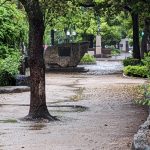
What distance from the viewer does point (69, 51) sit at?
37375 millimetres

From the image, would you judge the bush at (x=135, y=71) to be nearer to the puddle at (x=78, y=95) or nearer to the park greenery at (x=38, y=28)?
the park greenery at (x=38, y=28)

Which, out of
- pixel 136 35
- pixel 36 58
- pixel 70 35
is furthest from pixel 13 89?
pixel 70 35

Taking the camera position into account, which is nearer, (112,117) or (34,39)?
(34,39)

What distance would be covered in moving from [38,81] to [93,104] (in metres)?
4.13

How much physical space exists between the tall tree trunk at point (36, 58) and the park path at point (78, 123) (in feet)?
1.85

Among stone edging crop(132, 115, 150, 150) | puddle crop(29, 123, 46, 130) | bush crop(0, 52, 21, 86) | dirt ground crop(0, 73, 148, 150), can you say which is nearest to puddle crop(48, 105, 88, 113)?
dirt ground crop(0, 73, 148, 150)

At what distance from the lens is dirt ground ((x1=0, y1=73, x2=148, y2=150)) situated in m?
9.48

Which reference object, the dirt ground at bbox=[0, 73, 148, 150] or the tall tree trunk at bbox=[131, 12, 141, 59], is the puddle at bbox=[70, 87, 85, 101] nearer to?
the dirt ground at bbox=[0, 73, 148, 150]

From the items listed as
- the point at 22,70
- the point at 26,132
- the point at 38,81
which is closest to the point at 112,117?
the point at 38,81

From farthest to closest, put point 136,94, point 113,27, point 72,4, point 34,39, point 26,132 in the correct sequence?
1. point 113,27
2. point 72,4
3. point 136,94
4. point 34,39
5. point 26,132

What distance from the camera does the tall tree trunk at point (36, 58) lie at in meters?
12.6

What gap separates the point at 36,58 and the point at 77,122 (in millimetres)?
1823

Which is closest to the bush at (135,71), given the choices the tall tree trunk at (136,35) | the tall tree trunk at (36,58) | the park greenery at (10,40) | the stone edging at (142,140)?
the tall tree trunk at (136,35)

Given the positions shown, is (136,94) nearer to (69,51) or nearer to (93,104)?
(93,104)
